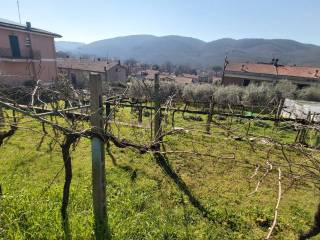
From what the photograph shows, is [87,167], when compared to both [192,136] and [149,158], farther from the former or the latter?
[192,136]

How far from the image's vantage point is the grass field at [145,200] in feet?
10.6

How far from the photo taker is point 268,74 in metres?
32.7

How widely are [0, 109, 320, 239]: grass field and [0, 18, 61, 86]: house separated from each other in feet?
54.7

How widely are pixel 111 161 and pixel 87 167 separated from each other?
2.10ft

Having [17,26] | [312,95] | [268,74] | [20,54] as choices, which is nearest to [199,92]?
[312,95]

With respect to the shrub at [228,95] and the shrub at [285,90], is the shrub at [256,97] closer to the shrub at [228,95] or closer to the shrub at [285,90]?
the shrub at [228,95]

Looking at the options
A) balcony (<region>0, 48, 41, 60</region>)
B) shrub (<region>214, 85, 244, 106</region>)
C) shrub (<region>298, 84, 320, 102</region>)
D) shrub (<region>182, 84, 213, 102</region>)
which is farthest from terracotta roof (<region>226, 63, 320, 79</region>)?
balcony (<region>0, 48, 41, 60</region>)

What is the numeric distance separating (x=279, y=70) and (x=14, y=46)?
33.9 m

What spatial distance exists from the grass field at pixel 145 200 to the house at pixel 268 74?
30800 millimetres

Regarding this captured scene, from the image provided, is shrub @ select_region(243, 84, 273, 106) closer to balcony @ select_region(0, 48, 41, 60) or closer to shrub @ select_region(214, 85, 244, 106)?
shrub @ select_region(214, 85, 244, 106)

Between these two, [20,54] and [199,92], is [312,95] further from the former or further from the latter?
[20,54]

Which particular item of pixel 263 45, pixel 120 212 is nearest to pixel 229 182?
pixel 120 212

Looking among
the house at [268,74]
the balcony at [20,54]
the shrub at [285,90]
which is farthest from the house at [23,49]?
the house at [268,74]

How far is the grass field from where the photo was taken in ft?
10.6
